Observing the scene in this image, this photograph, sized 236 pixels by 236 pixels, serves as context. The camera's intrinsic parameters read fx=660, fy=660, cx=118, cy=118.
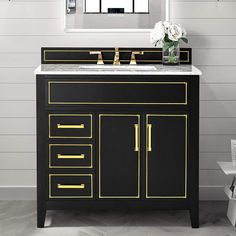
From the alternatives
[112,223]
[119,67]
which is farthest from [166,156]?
[119,67]

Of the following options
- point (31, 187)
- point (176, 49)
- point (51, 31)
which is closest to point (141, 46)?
point (176, 49)

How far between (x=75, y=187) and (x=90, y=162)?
0.54 feet

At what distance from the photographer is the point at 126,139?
12.0 ft

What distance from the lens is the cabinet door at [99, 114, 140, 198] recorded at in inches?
143

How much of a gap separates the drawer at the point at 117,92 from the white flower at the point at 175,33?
466 mm

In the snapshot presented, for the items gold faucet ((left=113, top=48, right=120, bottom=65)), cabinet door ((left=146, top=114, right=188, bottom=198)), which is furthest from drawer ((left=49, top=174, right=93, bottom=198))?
gold faucet ((left=113, top=48, right=120, bottom=65))

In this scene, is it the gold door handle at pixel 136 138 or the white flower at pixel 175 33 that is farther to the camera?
the white flower at pixel 175 33

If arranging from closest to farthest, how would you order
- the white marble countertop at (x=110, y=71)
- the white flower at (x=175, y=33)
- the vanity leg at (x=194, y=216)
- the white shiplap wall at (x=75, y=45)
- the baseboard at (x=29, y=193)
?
the white marble countertop at (x=110, y=71) → the vanity leg at (x=194, y=216) → the white flower at (x=175, y=33) → the white shiplap wall at (x=75, y=45) → the baseboard at (x=29, y=193)

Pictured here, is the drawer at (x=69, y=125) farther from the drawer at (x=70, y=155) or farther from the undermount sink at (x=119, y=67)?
the undermount sink at (x=119, y=67)

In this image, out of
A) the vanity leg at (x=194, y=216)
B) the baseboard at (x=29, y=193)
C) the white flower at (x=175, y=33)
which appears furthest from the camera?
the baseboard at (x=29, y=193)

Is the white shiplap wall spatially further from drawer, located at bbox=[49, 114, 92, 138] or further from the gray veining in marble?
drawer, located at bbox=[49, 114, 92, 138]

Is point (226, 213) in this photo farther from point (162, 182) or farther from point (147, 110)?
point (147, 110)

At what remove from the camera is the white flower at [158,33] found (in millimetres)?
3971

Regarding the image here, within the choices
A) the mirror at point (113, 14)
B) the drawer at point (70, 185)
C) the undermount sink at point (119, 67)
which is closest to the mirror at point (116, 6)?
the mirror at point (113, 14)
